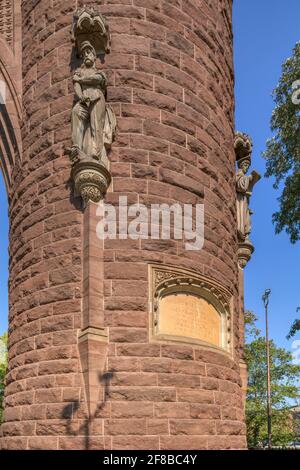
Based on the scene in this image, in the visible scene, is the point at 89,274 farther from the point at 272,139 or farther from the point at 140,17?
the point at 272,139

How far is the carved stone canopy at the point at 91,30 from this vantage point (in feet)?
26.7

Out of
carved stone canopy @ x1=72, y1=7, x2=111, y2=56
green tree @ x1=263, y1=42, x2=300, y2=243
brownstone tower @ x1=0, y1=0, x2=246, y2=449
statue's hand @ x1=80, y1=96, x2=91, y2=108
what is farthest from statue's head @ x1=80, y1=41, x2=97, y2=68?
green tree @ x1=263, y1=42, x2=300, y2=243

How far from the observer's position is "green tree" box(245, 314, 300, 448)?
32.9m

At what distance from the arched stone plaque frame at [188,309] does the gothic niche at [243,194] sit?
2743mm

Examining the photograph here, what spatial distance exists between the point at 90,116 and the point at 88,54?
1.02 m

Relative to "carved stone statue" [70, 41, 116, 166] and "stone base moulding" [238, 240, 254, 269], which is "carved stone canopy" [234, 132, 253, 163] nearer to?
"stone base moulding" [238, 240, 254, 269]

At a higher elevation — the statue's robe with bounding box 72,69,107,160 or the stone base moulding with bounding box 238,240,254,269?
the statue's robe with bounding box 72,69,107,160

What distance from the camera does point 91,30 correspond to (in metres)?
8.17

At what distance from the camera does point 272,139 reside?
61.4ft

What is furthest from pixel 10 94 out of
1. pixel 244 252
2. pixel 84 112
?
pixel 244 252

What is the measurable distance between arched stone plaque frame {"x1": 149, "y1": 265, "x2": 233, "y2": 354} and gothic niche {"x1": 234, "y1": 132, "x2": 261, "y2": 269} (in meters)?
2.74

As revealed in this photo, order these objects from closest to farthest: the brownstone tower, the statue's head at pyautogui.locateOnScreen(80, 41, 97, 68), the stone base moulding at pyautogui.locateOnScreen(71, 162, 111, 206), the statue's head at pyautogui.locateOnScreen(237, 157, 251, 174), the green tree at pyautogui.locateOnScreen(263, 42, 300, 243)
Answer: the brownstone tower
the stone base moulding at pyautogui.locateOnScreen(71, 162, 111, 206)
the statue's head at pyautogui.locateOnScreen(80, 41, 97, 68)
the statue's head at pyautogui.locateOnScreen(237, 157, 251, 174)
the green tree at pyautogui.locateOnScreen(263, 42, 300, 243)

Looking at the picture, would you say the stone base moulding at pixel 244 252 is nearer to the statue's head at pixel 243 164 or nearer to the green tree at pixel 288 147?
the statue's head at pixel 243 164

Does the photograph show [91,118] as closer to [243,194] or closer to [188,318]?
[188,318]
